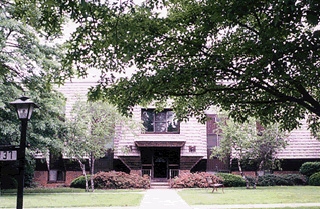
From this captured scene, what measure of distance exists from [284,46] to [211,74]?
6.11 ft

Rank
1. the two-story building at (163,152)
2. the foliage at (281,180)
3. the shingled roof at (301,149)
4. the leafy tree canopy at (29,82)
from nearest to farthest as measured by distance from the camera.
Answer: the leafy tree canopy at (29,82)
the foliage at (281,180)
the two-story building at (163,152)
the shingled roof at (301,149)

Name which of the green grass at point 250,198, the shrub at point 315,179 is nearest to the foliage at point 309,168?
the shrub at point 315,179

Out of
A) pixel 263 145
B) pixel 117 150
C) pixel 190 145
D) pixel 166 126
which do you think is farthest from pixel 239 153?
pixel 117 150

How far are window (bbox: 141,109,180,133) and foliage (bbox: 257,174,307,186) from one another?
7038mm

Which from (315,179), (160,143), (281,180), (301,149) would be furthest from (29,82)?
(301,149)

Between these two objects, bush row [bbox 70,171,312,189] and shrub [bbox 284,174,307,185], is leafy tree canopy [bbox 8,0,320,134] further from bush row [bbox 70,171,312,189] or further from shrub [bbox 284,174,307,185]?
shrub [bbox 284,174,307,185]

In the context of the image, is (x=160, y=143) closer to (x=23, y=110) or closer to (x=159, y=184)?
(x=159, y=184)

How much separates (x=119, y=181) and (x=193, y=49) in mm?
16617

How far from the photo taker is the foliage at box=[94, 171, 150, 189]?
22.7 metres

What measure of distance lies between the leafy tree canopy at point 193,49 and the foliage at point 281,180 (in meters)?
15.9

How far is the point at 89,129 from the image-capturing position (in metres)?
21.6

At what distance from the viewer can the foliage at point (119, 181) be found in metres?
22.7

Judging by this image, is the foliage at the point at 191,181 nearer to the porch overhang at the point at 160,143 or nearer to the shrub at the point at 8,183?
the porch overhang at the point at 160,143

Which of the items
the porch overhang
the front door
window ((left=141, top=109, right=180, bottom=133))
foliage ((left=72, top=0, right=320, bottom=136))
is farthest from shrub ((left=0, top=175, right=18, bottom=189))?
foliage ((left=72, top=0, right=320, bottom=136))
